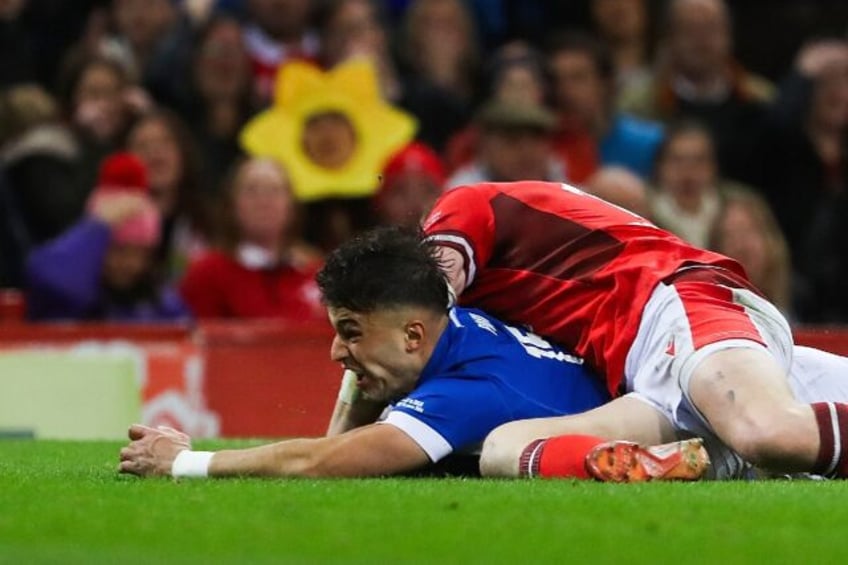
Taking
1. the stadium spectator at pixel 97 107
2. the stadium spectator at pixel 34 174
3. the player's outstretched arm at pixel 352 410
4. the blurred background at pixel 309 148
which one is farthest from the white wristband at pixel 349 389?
the stadium spectator at pixel 97 107

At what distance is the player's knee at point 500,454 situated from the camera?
22.1 feet

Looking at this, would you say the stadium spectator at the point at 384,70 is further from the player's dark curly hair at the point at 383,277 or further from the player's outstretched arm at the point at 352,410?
the player's dark curly hair at the point at 383,277

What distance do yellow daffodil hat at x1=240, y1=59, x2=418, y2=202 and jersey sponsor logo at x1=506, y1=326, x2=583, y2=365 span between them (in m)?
5.24

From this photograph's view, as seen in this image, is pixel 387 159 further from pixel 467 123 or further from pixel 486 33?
pixel 486 33

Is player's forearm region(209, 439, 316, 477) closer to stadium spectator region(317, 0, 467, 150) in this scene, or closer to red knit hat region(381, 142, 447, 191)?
red knit hat region(381, 142, 447, 191)

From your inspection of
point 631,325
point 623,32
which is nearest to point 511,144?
point 623,32

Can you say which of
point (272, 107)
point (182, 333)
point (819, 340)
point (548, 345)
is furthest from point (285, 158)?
point (548, 345)

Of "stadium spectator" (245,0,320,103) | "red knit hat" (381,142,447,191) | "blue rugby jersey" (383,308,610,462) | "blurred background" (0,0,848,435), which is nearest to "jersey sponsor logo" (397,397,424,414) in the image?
"blue rugby jersey" (383,308,610,462)

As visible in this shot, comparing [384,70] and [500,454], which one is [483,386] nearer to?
[500,454]

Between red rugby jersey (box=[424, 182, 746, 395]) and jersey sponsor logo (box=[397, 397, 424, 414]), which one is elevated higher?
red rugby jersey (box=[424, 182, 746, 395])

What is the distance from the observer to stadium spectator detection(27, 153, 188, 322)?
11414mm

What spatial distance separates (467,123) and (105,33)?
2488 mm

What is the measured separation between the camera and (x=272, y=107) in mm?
12852

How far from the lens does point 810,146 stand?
13297 millimetres
